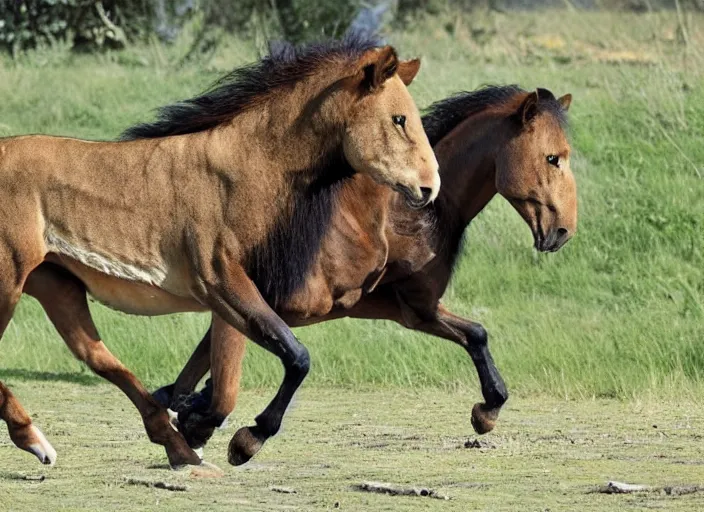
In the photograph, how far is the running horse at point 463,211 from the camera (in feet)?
25.1

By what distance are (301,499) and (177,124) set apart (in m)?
1.73

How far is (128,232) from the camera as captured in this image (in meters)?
6.69

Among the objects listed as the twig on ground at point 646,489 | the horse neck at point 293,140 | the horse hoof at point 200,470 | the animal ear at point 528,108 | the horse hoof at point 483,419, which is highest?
the horse neck at point 293,140

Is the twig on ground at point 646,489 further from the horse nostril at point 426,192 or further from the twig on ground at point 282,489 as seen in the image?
the horse nostril at point 426,192

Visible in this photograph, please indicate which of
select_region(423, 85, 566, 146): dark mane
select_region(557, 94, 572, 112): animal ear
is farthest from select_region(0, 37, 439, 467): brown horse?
select_region(557, 94, 572, 112): animal ear

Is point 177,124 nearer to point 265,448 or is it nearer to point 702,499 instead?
point 265,448

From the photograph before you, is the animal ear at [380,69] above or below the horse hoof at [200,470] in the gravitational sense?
above

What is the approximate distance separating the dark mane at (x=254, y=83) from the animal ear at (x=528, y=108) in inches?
42.0

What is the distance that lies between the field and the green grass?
21 mm

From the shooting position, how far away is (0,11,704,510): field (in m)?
6.88

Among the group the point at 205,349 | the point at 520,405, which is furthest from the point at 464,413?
the point at 205,349

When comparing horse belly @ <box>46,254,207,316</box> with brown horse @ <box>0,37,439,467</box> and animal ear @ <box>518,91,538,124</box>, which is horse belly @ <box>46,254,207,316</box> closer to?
brown horse @ <box>0,37,439,467</box>

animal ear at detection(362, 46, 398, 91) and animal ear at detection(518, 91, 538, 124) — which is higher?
animal ear at detection(362, 46, 398, 91)

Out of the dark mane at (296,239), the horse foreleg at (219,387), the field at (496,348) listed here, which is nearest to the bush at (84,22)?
the field at (496,348)
